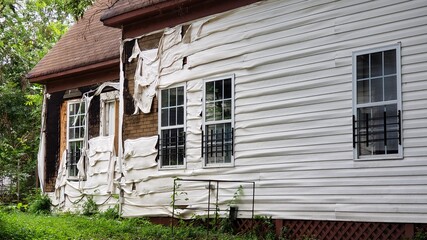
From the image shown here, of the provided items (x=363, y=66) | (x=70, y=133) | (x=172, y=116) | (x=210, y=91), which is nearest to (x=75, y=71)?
(x=70, y=133)

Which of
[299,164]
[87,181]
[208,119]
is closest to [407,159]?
[299,164]

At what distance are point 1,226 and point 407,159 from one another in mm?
6804

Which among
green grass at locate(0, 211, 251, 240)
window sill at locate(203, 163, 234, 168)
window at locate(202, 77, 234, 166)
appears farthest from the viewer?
window at locate(202, 77, 234, 166)

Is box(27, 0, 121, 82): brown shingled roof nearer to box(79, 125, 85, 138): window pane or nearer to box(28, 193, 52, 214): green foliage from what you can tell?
box(79, 125, 85, 138): window pane

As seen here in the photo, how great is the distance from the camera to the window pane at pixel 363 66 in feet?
33.7

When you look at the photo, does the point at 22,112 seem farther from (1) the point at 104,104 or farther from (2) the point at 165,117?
(2) the point at 165,117

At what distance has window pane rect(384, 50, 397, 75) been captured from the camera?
9.84 meters

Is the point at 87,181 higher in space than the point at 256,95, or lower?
lower

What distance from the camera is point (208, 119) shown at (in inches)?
516

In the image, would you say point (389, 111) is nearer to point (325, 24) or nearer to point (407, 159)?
point (407, 159)

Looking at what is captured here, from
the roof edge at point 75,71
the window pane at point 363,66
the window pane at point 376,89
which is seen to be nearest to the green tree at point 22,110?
the roof edge at point 75,71

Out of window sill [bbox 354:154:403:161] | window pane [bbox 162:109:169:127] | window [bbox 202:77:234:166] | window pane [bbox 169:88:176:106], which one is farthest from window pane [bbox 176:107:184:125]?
window sill [bbox 354:154:403:161]

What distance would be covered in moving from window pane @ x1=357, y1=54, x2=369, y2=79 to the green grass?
3.59 metres

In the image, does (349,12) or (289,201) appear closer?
(349,12)
